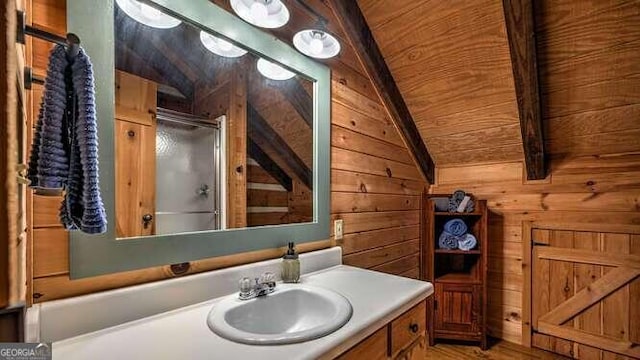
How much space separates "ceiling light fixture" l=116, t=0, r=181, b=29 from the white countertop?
0.87 m

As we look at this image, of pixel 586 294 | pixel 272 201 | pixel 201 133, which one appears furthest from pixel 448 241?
pixel 201 133

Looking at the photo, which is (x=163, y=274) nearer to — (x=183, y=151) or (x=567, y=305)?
(x=183, y=151)

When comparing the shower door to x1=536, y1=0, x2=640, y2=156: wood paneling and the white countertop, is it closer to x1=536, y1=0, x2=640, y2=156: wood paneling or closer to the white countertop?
the white countertop

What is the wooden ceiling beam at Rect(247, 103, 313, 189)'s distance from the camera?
1319 mm

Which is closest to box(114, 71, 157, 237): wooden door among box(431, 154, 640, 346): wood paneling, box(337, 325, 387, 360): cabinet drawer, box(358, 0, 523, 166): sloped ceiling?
box(337, 325, 387, 360): cabinet drawer

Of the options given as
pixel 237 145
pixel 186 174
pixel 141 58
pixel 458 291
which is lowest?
pixel 458 291

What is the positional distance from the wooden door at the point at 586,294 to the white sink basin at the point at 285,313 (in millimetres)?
1908

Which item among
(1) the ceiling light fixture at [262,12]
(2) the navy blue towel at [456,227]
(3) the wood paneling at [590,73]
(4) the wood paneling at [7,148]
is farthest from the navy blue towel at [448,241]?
(4) the wood paneling at [7,148]

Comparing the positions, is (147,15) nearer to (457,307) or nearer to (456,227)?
(456,227)

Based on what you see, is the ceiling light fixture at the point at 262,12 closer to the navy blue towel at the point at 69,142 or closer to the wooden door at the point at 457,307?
the navy blue towel at the point at 69,142

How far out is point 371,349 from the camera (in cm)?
85

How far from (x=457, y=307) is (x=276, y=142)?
1824 millimetres

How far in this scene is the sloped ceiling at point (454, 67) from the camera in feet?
4.64

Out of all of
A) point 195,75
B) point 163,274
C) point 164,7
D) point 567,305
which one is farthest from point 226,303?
point 567,305
